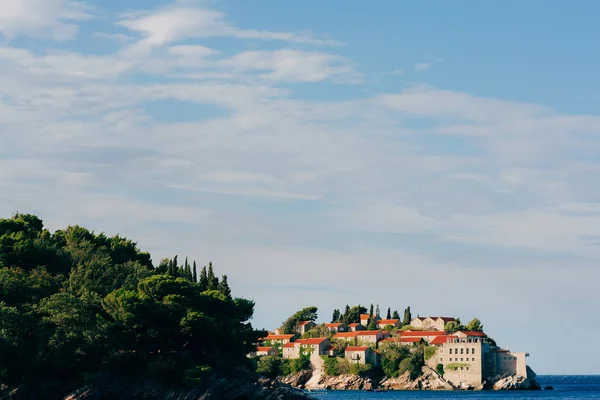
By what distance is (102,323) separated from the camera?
209ft

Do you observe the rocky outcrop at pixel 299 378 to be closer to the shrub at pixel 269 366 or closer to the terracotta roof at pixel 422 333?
the shrub at pixel 269 366

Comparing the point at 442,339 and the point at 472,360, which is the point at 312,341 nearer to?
the point at 442,339

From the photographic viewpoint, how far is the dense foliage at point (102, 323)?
204ft

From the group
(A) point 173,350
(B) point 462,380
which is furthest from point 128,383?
(B) point 462,380

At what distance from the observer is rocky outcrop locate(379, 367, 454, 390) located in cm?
14188

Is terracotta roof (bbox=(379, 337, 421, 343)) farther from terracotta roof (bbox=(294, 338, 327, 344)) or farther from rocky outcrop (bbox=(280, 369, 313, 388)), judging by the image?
rocky outcrop (bbox=(280, 369, 313, 388))

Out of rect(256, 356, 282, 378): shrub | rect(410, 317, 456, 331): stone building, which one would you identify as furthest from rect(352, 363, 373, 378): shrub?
rect(410, 317, 456, 331): stone building

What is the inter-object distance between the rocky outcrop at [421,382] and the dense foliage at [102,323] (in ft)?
231

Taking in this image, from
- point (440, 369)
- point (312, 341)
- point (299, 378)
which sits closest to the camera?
point (440, 369)

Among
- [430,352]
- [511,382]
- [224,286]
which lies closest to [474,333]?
[430,352]

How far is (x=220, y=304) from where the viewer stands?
74750 millimetres

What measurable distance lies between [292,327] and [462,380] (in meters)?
42.4

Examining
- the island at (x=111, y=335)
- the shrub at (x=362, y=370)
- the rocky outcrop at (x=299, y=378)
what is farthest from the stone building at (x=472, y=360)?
the island at (x=111, y=335)

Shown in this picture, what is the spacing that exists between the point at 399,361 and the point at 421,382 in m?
5.23
